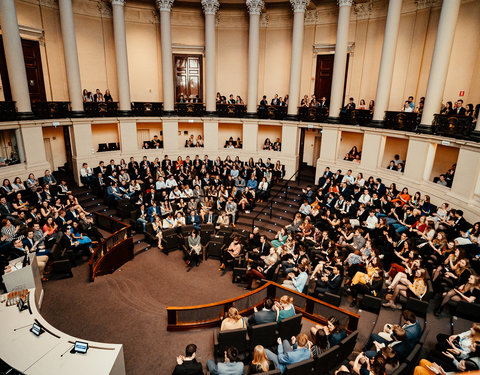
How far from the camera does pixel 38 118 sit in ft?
47.8

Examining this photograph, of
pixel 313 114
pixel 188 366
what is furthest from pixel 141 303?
pixel 313 114

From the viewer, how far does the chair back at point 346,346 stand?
560 centimetres

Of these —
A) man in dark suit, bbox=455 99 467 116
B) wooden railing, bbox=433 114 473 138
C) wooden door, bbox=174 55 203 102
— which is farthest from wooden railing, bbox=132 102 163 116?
man in dark suit, bbox=455 99 467 116

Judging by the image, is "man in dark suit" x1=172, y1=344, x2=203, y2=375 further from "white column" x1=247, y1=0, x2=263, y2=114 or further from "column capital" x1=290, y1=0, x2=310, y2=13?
"column capital" x1=290, y1=0, x2=310, y2=13

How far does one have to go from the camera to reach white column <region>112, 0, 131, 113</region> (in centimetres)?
1652

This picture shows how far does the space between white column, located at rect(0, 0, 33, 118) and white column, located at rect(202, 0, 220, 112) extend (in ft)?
29.8

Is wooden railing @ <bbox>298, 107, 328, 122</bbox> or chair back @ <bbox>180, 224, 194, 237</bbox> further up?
wooden railing @ <bbox>298, 107, 328, 122</bbox>

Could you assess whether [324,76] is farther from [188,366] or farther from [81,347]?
[81,347]

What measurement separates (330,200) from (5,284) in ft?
35.5

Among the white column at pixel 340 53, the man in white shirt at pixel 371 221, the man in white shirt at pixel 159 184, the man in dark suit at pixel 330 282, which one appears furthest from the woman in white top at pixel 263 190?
the man in dark suit at pixel 330 282

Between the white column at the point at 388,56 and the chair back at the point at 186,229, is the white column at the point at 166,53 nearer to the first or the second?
the chair back at the point at 186,229

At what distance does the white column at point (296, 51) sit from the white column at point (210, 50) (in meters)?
4.53

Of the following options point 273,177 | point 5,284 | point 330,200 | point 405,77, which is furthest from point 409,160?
point 5,284

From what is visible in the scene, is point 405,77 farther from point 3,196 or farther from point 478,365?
point 3,196
